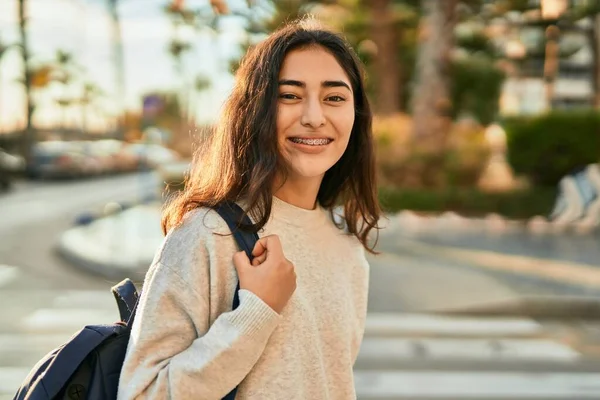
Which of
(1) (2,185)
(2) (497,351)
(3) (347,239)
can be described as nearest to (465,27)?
(1) (2,185)

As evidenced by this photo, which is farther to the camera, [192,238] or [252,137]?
[252,137]

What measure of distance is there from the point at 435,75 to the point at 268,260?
15.3m

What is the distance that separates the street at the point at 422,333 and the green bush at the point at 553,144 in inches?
183

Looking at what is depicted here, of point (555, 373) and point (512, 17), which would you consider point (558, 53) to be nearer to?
point (512, 17)

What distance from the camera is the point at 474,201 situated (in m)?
14.9

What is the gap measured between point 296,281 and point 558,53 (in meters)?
41.4

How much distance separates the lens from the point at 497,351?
6336mm

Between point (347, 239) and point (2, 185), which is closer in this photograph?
point (347, 239)

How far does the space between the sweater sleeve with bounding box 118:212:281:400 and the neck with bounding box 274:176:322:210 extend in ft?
1.00

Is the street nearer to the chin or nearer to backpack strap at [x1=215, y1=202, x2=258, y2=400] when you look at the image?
the chin

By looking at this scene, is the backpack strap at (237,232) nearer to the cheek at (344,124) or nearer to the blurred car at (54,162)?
the cheek at (344,124)

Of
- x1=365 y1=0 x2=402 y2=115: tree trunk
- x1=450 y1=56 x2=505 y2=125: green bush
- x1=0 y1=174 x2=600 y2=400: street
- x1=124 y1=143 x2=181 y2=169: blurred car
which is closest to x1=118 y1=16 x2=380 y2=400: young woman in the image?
x1=0 y1=174 x2=600 y2=400: street

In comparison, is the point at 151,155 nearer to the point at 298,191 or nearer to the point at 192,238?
the point at 298,191

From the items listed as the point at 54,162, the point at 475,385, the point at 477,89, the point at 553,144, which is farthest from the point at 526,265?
the point at 477,89
